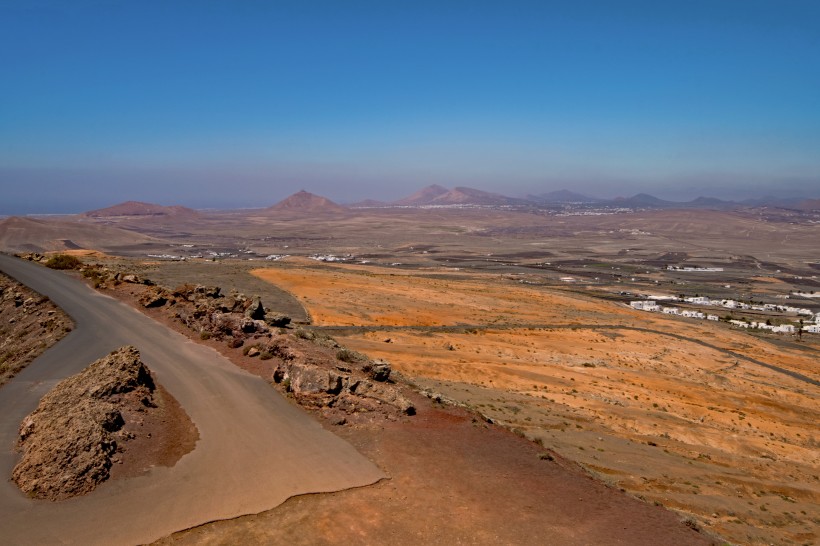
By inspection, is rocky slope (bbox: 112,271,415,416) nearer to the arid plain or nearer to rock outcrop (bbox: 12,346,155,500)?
the arid plain

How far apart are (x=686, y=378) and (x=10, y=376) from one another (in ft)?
129

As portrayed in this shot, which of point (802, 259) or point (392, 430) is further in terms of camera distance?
point (802, 259)

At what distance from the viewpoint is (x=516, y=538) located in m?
11.1

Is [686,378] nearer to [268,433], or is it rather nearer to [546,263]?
[268,433]

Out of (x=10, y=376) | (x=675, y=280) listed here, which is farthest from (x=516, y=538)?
(x=675, y=280)

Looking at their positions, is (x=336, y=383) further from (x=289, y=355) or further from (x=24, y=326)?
(x=24, y=326)

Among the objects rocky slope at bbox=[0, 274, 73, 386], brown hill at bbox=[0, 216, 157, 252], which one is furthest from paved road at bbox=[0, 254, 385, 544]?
brown hill at bbox=[0, 216, 157, 252]

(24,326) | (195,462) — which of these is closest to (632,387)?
(195,462)

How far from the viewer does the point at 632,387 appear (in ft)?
102

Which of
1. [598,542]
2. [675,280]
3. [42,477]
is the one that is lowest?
[675,280]

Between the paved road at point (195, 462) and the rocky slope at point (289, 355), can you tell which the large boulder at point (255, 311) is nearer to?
the rocky slope at point (289, 355)

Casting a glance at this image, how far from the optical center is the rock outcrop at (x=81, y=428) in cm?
1209

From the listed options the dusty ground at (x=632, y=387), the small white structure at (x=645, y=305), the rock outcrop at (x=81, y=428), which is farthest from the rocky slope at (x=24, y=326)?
the small white structure at (x=645, y=305)

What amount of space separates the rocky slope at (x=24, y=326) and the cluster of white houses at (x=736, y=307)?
69236mm
